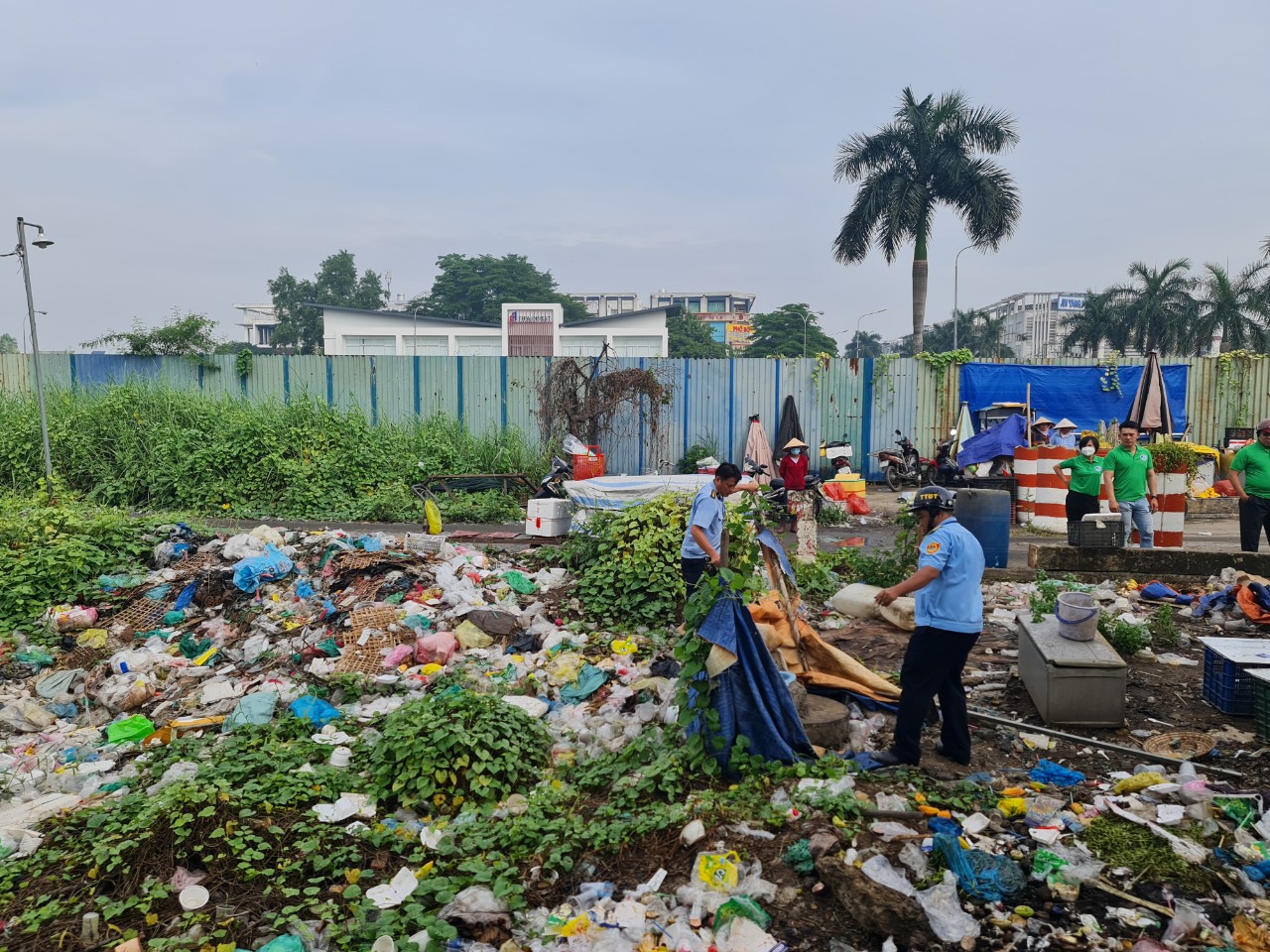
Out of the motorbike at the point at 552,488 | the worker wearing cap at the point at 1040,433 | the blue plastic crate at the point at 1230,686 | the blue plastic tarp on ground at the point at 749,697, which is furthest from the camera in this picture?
the worker wearing cap at the point at 1040,433

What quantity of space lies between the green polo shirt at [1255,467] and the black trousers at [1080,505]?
133cm

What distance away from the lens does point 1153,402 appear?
1548 centimetres

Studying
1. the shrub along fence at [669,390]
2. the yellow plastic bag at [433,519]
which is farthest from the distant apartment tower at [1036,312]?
the yellow plastic bag at [433,519]

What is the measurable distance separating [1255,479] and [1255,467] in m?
0.12

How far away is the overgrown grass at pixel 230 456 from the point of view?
45.4ft

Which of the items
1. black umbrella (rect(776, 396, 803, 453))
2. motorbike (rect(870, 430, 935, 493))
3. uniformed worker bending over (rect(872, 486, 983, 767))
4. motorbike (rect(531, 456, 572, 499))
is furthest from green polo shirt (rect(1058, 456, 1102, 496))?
black umbrella (rect(776, 396, 803, 453))

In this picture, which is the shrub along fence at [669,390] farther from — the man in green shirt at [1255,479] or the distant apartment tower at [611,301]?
the distant apartment tower at [611,301]

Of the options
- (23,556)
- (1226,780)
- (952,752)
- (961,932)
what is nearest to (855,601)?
(952,752)

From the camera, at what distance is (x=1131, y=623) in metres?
6.80

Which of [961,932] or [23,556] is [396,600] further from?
Result: [961,932]

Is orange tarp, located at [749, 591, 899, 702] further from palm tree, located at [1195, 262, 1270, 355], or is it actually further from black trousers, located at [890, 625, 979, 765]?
palm tree, located at [1195, 262, 1270, 355]

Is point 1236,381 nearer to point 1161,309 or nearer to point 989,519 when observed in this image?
point 989,519

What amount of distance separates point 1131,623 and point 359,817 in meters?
5.65

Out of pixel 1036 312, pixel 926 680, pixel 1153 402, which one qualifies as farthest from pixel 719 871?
pixel 1036 312
